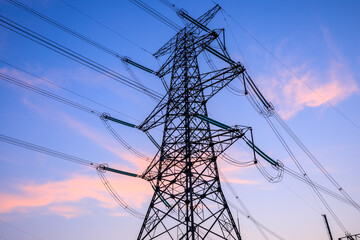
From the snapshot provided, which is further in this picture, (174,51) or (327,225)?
(327,225)

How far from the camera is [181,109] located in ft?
42.1

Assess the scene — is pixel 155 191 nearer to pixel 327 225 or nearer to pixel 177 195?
pixel 177 195

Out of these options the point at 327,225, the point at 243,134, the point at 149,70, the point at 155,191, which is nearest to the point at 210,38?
the point at 149,70

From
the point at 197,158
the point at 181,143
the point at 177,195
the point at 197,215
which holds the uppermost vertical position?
the point at 181,143

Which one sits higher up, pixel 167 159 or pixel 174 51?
pixel 174 51

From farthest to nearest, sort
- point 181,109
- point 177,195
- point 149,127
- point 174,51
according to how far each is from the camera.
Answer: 1. point 174,51
2. point 149,127
3. point 181,109
4. point 177,195

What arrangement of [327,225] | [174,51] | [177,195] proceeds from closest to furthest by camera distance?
[177,195]
[174,51]
[327,225]

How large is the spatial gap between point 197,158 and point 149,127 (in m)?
4.27

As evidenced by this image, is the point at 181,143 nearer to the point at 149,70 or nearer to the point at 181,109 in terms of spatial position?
the point at 181,109

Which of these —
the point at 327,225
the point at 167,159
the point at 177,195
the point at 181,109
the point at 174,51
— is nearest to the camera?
the point at 177,195

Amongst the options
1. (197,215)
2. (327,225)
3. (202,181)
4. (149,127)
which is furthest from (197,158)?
(327,225)

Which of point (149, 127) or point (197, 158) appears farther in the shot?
point (149, 127)

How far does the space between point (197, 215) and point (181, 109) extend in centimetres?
584

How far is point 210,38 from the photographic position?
46.8 ft
